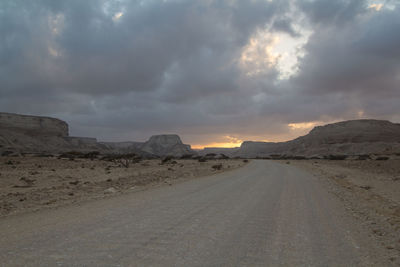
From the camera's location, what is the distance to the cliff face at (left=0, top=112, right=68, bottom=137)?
11200cm

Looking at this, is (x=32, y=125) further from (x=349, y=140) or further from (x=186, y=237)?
(x=349, y=140)

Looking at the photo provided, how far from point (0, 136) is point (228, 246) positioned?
110 m

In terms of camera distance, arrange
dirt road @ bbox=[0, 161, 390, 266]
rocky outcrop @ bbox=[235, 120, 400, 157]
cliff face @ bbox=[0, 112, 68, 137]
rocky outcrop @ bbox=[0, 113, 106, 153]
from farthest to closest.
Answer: rocky outcrop @ bbox=[235, 120, 400, 157] < cliff face @ bbox=[0, 112, 68, 137] < rocky outcrop @ bbox=[0, 113, 106, 153] < dirt road @ bbox=[0, 161, 390, 266]

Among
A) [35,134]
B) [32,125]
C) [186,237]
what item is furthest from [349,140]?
[32,125]

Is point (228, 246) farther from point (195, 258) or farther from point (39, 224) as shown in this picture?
point (39, 224)

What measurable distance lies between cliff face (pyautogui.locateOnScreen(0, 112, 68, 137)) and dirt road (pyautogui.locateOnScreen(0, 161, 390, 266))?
396 feet

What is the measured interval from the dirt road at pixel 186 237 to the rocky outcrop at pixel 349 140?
119m

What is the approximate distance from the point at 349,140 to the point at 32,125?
14900 cm

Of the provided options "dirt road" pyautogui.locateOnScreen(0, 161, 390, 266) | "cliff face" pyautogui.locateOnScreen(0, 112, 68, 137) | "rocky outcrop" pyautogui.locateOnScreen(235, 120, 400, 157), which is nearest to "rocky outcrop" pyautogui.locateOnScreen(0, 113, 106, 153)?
"cliff face" pyautogui.locateOnScreen(0, 112, 68, 137)

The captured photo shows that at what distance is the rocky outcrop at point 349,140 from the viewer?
4595 inches

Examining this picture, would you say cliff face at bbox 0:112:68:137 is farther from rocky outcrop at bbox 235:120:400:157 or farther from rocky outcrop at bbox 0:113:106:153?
rocky outcrop at bbox 235:120:400:157

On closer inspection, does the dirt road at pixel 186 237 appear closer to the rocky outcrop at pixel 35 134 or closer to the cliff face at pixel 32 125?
the rocky outcrop at pixel 35 134

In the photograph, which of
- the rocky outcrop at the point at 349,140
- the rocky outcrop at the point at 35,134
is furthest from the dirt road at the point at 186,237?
the rocky outcrop at the point at 349,140

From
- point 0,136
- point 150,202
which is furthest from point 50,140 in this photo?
point 150,202
